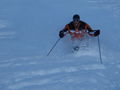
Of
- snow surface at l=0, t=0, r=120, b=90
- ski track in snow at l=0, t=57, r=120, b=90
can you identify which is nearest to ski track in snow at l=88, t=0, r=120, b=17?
snow surface at l=0, t=0, r=120, b=90

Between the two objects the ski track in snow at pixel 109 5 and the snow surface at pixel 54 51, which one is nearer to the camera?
the snow surface at pixel 54 51

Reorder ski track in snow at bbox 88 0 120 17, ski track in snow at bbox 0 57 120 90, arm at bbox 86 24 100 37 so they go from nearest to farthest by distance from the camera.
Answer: ski track in snow at bbox 0 57 120 90 < arm at bbox 86 24 100 37 < ski track in snow at bbox 88 0 120 17

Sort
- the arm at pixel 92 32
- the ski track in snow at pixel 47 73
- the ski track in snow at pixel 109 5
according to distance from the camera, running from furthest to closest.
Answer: the ski track in snow at pixel 109 5 → the arm at pixel 92 32 → the ski track in snow at pixel 47 73

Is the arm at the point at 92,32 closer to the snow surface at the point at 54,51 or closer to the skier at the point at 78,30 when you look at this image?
the skier at the point at 78,30

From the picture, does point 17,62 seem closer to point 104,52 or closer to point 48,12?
point 104,52

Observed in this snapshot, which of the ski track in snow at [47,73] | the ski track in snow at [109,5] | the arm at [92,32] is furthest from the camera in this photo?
the ski track in snow at [109,5]

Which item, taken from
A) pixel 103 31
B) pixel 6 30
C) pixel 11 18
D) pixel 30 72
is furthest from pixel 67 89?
pixel 11 18

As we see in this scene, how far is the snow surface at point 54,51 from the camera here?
5.85 metres

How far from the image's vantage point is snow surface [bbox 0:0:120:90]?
5.85m

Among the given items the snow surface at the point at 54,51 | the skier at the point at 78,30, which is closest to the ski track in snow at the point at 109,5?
the snow surface at the point at 54,51

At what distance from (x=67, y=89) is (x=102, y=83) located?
0.81 metres

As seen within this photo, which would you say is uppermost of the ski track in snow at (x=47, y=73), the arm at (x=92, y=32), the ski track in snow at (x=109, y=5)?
the ski track in snow at (x=109, y=5)

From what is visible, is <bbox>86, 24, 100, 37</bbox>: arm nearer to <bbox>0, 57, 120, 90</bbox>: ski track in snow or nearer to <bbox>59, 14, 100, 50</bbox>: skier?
<bbox>59, 14, 100, 50</bbox>: skier

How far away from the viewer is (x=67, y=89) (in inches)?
219
